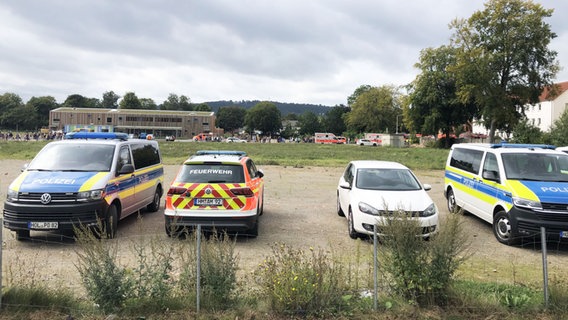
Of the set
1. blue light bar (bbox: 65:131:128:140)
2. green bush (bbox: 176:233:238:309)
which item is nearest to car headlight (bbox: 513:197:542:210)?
green bush (bbox: 176:233:238:309)

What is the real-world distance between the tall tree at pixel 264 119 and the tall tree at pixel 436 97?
7824 centimetres

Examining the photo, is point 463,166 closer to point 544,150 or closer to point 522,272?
point 544,150

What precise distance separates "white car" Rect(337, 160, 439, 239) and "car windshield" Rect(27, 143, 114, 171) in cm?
530

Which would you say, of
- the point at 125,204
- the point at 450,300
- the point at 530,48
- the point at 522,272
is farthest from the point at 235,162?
the point at 530,48

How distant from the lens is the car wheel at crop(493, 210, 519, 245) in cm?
783

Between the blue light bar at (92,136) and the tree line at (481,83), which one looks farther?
the tree line at (481,83)

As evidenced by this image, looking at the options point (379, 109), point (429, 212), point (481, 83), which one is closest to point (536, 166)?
point (429, 212)

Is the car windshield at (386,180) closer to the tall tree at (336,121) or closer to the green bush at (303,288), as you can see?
the green bush at (303,288)

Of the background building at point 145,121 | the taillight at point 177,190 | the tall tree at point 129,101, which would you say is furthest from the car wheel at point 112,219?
the tall tree at point 129,101

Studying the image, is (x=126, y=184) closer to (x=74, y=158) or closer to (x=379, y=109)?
(x=74, y=158)

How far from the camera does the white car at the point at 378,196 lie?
25.0ft

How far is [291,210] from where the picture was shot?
1153cm

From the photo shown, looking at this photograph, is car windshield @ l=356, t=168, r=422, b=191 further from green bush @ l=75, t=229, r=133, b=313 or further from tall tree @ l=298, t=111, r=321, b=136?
tall tree @ l=298, t=111, r=321, b=136

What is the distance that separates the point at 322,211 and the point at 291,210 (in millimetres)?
909
